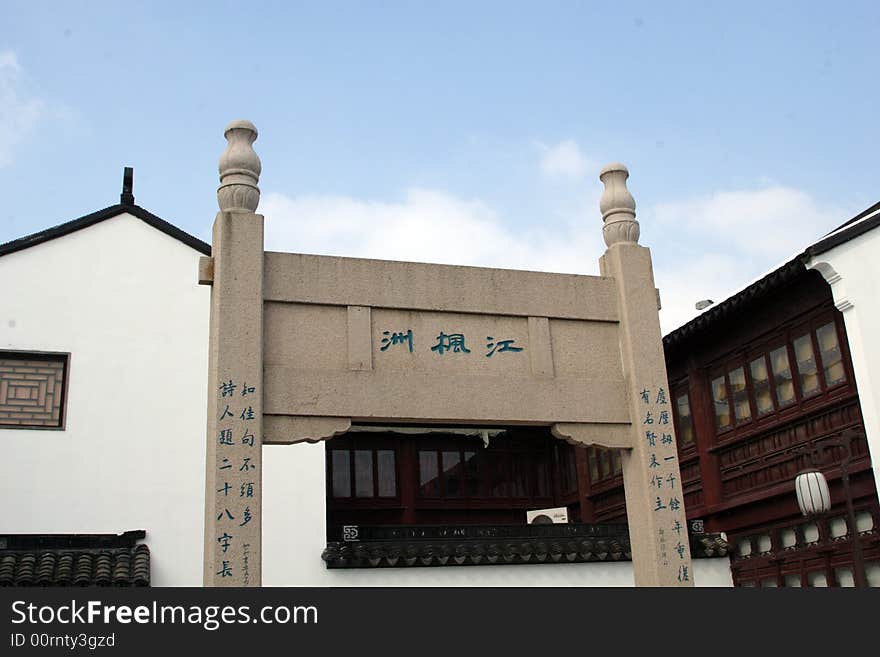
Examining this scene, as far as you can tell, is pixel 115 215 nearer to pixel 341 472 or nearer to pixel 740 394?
pixel 341 472

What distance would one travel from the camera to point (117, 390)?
46.3 feet

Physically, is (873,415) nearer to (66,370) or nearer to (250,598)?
(250,598)

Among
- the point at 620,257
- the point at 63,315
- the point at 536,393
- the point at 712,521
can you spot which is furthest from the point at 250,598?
the point at 712,521

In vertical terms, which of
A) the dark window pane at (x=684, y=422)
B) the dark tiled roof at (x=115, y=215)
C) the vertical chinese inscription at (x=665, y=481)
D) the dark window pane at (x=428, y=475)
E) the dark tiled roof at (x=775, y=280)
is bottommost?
the vertical chinese inscription at (x=665, y=481)

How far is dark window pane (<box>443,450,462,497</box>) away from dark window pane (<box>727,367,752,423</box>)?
191 inches

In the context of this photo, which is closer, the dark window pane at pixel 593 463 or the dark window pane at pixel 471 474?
the dark window pane at pixel 471 474

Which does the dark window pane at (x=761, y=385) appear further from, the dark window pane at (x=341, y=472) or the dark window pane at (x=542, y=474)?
the dark window pane at (x=341, y=472)

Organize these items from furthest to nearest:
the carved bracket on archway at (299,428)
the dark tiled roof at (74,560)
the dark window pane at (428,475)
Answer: the dark window pane at (428,475) → the dark tiled roof at (74,560) → the carved bracket on archway at (299,428)

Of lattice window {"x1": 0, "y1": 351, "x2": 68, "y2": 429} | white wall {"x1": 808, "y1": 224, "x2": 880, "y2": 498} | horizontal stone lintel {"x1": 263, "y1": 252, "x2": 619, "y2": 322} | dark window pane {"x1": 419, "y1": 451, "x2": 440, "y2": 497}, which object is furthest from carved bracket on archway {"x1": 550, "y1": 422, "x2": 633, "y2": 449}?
dark window pane {"x1": 419, "y1": 451, "x2": 440, "y2": 497}

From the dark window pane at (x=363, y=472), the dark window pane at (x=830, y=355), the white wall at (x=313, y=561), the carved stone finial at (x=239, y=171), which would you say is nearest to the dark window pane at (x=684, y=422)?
the white wall at (x=313, y=561)

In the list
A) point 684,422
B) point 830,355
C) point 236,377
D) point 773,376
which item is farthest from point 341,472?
point 236,377

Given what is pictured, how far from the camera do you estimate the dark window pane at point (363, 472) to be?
16438 millimetres

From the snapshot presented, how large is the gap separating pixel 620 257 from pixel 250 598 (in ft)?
15.7

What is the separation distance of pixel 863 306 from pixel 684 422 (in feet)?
16.2
